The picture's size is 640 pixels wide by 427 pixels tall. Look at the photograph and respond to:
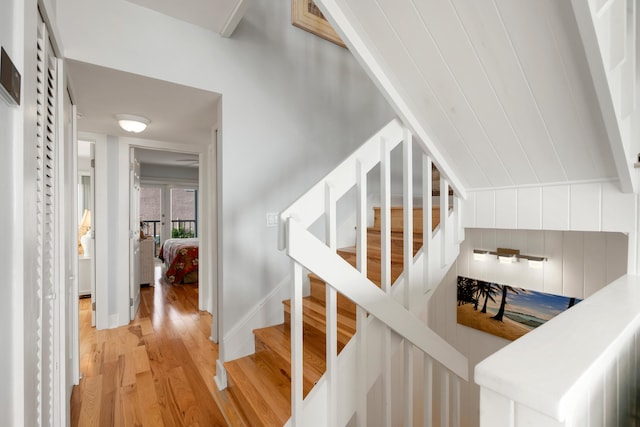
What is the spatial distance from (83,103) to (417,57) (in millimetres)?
2432

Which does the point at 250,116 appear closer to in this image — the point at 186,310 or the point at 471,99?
the point at 471,99

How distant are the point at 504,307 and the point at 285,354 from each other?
1.69 metres

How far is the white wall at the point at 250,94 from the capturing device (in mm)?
1771

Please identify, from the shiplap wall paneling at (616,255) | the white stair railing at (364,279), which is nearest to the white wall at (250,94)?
the white stair railing at (364,279)

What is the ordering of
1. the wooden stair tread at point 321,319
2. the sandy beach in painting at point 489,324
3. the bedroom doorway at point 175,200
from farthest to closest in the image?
the bedroom doorway at point 175,200 → the sandy beach in painting at point 489,324 → the wooden stair tread at point 321,319

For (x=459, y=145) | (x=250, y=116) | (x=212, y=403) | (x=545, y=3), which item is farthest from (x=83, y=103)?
(x=545, y=3)

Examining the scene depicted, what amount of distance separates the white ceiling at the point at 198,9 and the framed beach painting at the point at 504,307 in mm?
2622

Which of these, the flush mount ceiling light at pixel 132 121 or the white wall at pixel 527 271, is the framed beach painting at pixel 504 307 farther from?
the flush mount ceiling light at pixel 132 121

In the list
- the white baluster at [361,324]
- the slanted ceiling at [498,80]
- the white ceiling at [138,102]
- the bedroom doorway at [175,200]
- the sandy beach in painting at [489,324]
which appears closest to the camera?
the slanted ceiling at [498,80]

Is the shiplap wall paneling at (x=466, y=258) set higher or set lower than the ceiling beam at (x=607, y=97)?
lower

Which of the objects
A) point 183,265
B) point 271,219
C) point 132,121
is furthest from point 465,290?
point 183,265

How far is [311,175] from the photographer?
249cm

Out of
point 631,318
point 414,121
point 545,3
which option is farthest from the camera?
point 414,121

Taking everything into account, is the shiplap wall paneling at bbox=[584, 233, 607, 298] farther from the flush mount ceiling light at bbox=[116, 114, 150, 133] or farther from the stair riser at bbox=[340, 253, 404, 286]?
the flush mount ceiling light at bbox=[116, 114, 150, 133]
